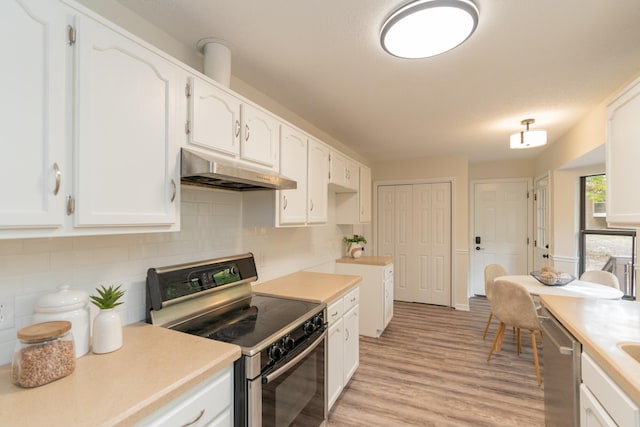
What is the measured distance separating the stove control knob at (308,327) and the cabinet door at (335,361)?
36cm

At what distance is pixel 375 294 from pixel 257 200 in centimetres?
206

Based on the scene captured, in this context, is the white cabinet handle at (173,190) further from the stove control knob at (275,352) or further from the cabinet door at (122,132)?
the stove control knob at (275,352)

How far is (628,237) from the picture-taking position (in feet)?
10.4

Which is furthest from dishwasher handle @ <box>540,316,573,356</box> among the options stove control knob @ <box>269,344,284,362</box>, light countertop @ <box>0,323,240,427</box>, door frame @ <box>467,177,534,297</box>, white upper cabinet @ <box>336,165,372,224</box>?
door frame @ <box>467,177,534,297</box>

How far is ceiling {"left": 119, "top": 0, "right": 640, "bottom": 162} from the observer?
1449 millimetres

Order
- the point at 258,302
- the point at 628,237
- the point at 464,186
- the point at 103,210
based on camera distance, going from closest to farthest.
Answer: the point at 103,210 → the point at 258,302 → the point at 628,237 → the point at 464,186

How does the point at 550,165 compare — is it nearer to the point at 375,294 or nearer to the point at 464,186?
the point at 464,186

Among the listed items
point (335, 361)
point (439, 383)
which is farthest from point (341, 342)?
point (439, 383)

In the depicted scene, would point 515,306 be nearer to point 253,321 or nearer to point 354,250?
point 354,250

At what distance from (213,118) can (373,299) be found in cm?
276

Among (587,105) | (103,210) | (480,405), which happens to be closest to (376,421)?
(480,405)

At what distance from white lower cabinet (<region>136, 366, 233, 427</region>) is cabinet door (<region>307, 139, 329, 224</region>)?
1430 millimetres

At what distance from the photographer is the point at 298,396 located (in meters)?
1.55

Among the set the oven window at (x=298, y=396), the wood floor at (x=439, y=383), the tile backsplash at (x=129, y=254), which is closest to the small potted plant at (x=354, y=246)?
the wood floor at (x=439, y=383)
